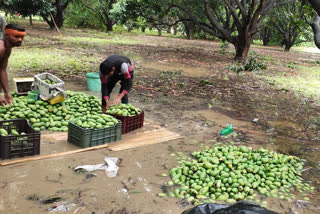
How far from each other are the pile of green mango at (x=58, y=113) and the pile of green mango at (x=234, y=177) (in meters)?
1.52

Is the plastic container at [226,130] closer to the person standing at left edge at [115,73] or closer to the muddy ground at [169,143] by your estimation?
the muddy ground at [169,143]

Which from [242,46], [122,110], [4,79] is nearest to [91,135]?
[122,110]

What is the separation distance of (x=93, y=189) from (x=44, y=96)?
2688 millimetres

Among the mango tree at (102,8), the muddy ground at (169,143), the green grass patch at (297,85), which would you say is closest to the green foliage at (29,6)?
the mango tree at (102,8)

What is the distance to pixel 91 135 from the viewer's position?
15.1ft

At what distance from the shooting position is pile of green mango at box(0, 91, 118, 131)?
4.81m

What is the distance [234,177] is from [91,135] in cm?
216

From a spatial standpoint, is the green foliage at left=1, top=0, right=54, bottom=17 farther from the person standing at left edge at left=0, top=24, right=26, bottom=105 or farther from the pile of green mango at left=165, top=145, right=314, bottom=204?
the pile of green mango at left=165, top=145, right=314, bottom=204

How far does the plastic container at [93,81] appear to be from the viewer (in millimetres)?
7702

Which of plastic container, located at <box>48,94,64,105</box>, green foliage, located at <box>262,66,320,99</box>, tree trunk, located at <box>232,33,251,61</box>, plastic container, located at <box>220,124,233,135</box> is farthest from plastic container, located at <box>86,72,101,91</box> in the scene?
tree trunk, located at <box>232,33,251,61</box>

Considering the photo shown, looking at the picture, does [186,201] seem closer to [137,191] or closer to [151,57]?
[137,191]

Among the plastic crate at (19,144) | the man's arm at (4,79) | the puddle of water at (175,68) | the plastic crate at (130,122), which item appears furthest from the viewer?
the puddle of water at (175,68)

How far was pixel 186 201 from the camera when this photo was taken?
3.47 meters

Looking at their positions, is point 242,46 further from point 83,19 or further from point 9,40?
point 83,19
